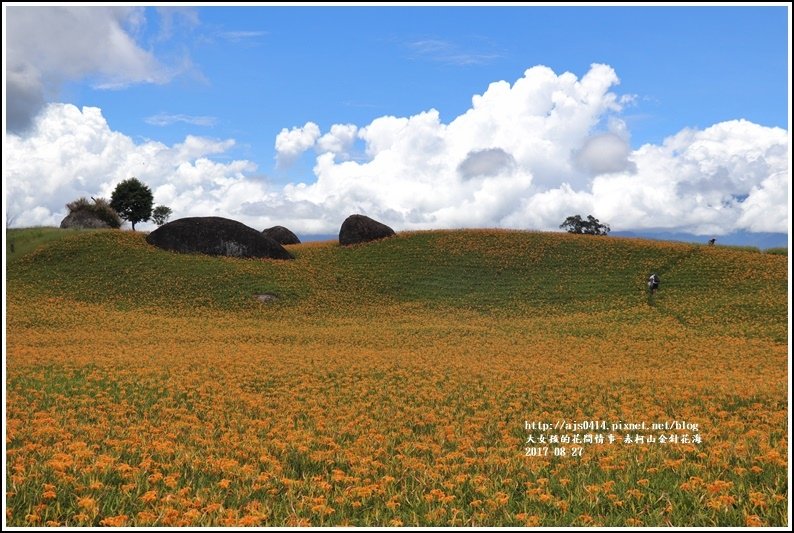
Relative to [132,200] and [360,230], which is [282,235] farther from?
[132,200]

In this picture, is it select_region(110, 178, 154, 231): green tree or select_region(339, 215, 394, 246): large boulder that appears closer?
select_region(339, 215, 394, 246): large boulder

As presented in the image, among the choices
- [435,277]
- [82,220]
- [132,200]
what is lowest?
[435,277]

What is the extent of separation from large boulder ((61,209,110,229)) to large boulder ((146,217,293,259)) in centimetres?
1967

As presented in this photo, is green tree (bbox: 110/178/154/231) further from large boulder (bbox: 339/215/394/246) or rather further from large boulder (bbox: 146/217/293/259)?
large boulder (bbox: 339/215/394/246)

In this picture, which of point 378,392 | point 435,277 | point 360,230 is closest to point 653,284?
point 435,277

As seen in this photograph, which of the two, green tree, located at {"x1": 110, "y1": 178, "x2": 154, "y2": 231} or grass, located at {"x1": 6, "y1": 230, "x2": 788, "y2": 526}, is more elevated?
green tree, located at {"x1": 110, "y1": 178, "x2": 154, "y2": 231}

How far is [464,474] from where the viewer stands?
28.0ft

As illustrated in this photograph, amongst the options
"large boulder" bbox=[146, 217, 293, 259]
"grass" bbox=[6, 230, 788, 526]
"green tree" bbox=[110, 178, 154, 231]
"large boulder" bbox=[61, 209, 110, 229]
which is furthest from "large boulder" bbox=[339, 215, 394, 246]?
"green tree" bbox=[110, 178, 154, 231]

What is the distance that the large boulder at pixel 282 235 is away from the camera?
2549 inches

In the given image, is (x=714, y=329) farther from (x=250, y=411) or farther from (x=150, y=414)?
(x=150, y=414)

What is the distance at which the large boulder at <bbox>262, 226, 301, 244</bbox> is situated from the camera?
212 ft

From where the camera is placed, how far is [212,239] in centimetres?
4953

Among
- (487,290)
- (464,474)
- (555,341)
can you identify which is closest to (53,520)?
(464,474)

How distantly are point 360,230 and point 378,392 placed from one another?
42393mm
